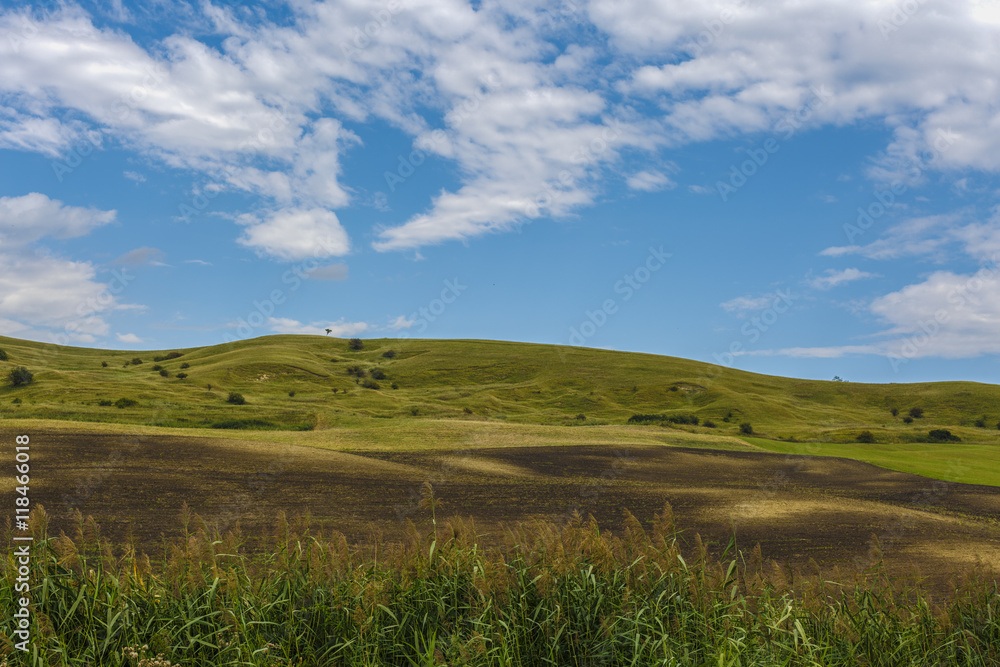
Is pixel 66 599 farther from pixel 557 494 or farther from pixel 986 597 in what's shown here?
pixel 557 494

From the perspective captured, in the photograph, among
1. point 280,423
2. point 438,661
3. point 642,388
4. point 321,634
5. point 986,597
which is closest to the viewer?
point 438,661

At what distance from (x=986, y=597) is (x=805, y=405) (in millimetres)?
99044

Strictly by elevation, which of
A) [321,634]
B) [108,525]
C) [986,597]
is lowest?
[108,525]

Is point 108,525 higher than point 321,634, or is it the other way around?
point 321,634

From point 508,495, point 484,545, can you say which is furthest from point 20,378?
point 484,545

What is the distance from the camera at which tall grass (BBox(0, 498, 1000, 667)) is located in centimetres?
591

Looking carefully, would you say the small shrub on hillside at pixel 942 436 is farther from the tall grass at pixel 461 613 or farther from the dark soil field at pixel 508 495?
the tall grass at pixel 461 613

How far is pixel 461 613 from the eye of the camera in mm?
6785

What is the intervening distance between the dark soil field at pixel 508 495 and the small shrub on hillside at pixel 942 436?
1387 inches

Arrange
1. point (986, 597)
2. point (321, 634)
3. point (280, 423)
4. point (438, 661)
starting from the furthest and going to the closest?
point (280, 423) < point (986, 597) < point (321, 634) < point (438, 661)

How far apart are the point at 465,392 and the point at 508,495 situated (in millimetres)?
66162

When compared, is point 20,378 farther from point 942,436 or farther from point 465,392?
point 942,436

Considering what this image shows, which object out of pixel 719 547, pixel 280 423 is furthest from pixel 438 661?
pixel 280 423

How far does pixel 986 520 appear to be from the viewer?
19812 millimetres
